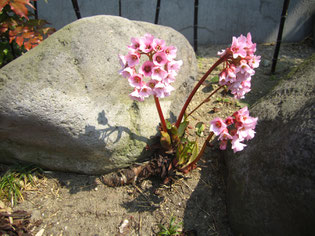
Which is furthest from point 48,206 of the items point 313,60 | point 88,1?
point 88,1

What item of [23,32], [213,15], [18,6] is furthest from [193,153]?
[213,15]

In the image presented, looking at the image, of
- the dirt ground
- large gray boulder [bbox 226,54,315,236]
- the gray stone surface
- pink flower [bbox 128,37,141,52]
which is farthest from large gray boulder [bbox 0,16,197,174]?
Answer: the gray stone surface

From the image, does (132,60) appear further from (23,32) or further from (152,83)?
(23,32)

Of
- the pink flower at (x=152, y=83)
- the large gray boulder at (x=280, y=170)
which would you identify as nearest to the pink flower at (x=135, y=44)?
the pink flower at (x=152, y=83)

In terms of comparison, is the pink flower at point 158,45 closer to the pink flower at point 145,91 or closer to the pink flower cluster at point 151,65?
the pink flower cluster at point 151,65

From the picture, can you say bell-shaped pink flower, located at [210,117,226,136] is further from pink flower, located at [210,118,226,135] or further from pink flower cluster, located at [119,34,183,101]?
pink flower cluster, located at [119,34,183,101]

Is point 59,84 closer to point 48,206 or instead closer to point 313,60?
point 48,206
